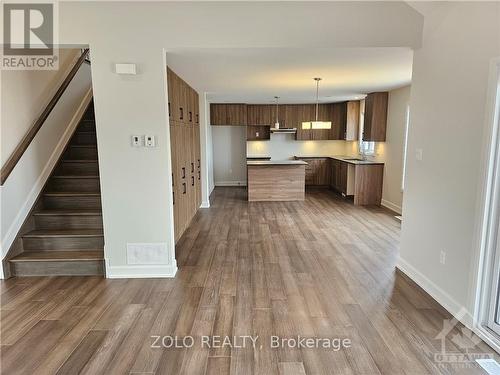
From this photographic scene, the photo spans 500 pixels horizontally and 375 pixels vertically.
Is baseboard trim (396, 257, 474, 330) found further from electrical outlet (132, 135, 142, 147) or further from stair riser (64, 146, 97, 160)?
stair riser (64, 146, 97, 160)

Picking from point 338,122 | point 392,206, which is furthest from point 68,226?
point 338,122

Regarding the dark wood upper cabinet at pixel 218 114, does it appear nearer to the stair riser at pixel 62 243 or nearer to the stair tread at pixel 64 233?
the stair tread at pixel 64 233

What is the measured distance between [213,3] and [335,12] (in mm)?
1173

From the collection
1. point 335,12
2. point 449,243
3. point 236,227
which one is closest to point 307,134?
point 236,227

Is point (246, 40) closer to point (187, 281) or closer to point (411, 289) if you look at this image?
point (187, 281)

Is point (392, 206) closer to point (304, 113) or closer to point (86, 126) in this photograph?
point (304, 113)

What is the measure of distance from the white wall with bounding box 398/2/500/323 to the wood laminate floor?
13.1 inches

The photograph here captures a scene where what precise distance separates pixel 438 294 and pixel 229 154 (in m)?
7.53

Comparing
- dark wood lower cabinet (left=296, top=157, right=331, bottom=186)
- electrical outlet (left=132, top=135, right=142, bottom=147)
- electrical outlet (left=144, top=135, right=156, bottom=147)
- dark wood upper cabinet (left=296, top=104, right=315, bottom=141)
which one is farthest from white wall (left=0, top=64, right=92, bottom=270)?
dark wood lower cabinet (left=296, top=157, right=331, bottom=186)

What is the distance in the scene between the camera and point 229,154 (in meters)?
9.73

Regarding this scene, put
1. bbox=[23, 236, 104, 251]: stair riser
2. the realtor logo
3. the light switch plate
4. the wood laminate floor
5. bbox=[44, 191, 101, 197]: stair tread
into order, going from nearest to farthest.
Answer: the wood laminate floor
the realtor logo
the light switch plate
bbox=[23, 236, 104, 251]: stair riser
bbox=[44, 191, 101, 197]: stair tread

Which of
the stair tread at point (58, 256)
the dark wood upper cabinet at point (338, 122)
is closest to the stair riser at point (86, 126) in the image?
the stair tread at point (58, 256)

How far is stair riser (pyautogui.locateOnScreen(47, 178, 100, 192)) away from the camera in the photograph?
13.5ft

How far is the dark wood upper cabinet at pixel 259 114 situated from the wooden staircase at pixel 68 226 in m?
5.23
